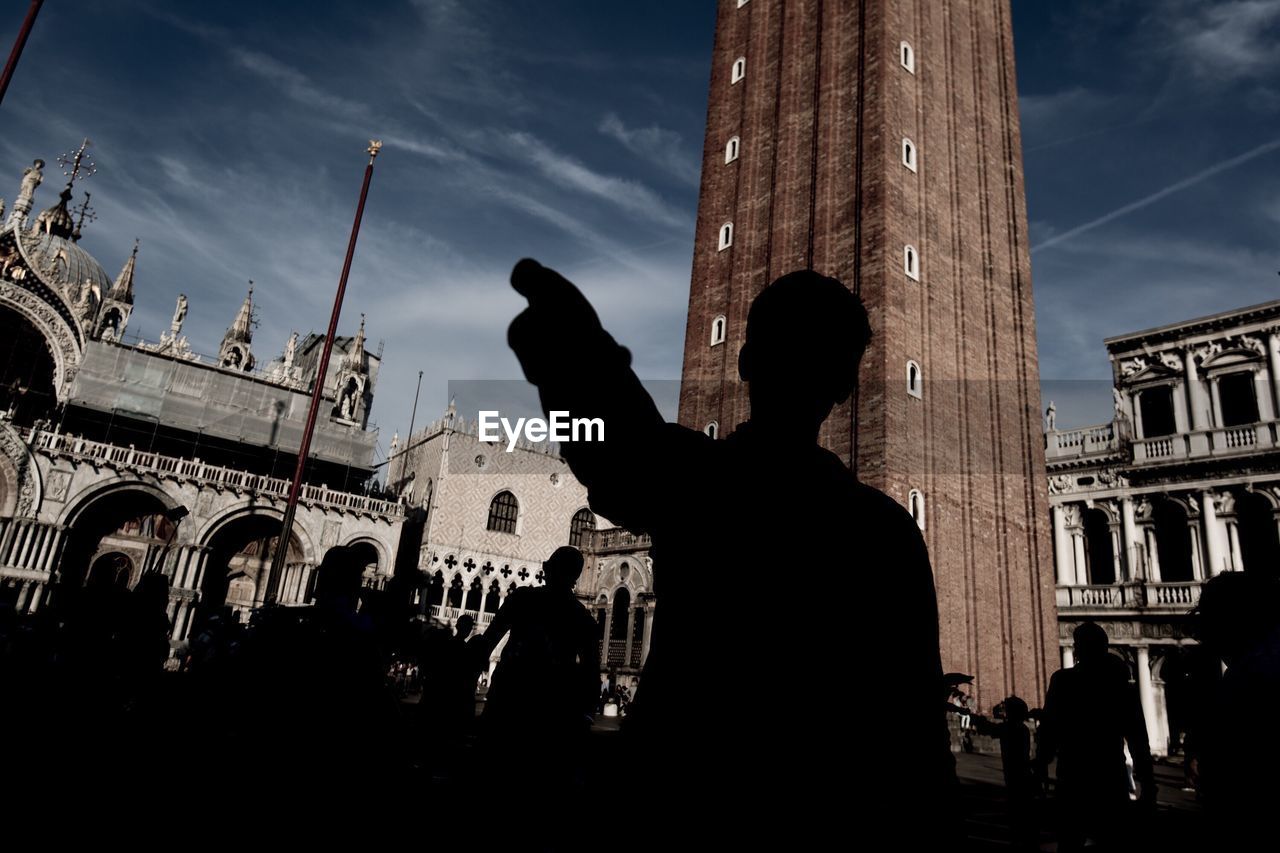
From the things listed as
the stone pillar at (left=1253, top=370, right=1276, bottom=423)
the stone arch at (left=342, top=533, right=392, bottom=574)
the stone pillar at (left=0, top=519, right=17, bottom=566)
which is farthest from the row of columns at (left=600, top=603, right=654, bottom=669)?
the stone pillar at (left=1253, top=370, right=1276, bottom=423)

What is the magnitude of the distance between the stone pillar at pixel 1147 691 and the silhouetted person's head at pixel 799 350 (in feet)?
87.2

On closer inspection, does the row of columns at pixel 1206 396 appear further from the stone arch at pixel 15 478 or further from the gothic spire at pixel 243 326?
the gothic spire at pixel 243 326

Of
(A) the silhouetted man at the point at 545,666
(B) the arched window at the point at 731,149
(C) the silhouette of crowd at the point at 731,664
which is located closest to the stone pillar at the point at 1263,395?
(B) the arched window at the point at 731,149

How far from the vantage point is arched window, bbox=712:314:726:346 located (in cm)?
2400

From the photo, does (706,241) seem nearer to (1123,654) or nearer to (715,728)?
(1123,654)

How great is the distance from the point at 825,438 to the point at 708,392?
14.3 ft

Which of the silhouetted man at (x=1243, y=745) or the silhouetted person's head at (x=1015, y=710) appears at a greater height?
the silhouetted man at (x=1243, y=745)

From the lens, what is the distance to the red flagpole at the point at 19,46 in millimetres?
12773

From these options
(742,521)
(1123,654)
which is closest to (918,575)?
(742,521)

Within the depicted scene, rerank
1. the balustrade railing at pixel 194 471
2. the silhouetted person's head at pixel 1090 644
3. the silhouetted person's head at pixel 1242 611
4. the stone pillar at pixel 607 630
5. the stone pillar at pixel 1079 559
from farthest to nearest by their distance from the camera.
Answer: the stone pillar at pixel 607 630 → the stone pillar at pixel 1079 559 → the balustrade railing at pixel 194 471 → the silhouetted person's head at pixel 1090 644 → the silhouetted person's head at pixel 1242 611

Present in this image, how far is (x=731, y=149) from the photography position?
26469 mm

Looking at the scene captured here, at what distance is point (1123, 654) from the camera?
2358 centimetres

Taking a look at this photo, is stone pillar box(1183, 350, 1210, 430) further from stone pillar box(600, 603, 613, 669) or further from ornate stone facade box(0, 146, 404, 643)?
ornate stone facade box(0, 146, 404, 643)

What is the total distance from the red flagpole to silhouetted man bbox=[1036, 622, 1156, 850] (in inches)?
670
